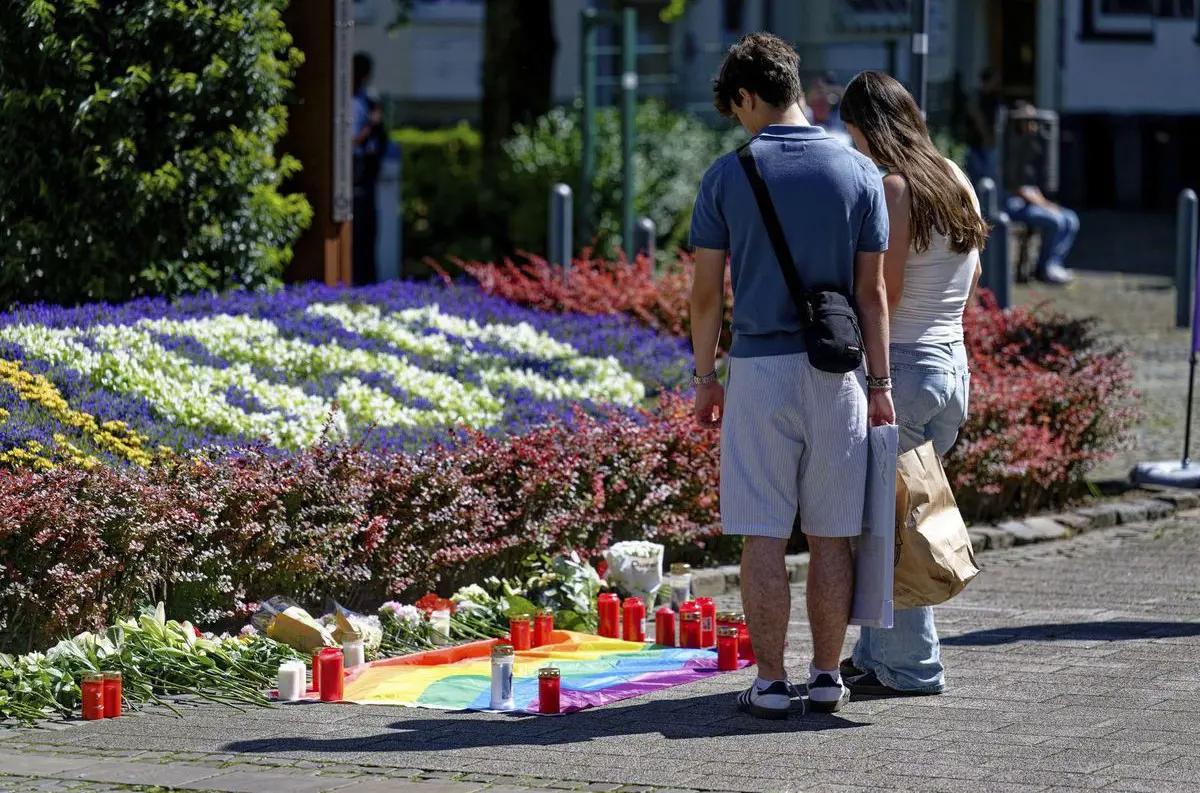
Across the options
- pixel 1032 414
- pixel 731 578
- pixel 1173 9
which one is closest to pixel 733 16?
pixel 1173 9

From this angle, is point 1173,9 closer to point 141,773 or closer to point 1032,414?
point 1032,414

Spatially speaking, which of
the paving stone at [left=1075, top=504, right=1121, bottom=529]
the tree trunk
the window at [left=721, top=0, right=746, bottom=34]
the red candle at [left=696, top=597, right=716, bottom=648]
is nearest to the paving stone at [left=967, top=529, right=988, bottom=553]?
the paving stone at [left=1075, top=504, right=1121, bottom=529]

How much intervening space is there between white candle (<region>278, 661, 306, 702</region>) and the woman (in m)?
1.78

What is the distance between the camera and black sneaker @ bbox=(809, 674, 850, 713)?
253 inches

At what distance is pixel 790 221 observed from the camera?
6.18m

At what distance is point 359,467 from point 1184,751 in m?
3.37

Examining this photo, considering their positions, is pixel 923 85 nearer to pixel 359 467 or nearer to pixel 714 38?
pixel 359 467

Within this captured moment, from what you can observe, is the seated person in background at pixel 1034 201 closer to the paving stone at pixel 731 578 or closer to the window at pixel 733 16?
the paving stone at pixel 731 578

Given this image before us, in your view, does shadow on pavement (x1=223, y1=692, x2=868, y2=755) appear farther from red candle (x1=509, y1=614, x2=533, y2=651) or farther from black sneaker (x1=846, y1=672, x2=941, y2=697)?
red candle (x1=509, y1=614, x2=533, y2=651)

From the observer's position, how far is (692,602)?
305 inches

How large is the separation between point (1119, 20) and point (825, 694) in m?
26.8

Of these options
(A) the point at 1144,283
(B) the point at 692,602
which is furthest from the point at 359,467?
(A) the point at 1144,283

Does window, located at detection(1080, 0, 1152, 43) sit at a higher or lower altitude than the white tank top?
higher

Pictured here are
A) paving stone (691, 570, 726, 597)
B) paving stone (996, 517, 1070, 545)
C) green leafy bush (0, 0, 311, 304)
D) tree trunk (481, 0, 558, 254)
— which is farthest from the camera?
tree trunk (481, 0, 558, 254)
